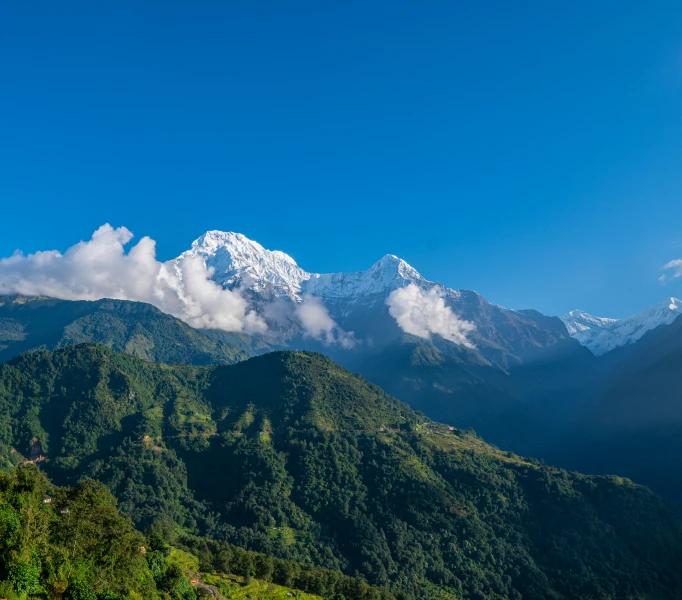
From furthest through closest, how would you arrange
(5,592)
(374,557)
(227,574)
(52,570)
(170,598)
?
(374,557) → (227,574) → (170,598) → (52,570) → (5,592)

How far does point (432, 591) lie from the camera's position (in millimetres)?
181250

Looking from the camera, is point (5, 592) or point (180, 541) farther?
point (180, 541)

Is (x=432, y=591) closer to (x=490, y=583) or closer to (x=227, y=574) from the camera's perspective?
(x=490, y=583)

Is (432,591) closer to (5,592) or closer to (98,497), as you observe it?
(98,497)

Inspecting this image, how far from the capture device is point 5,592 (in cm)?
5297

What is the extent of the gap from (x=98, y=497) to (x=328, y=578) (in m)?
91.1

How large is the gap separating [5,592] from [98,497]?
2259 centimetres

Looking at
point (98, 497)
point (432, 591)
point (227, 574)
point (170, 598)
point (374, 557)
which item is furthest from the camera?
point (374, 557)

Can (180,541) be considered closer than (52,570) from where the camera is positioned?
No

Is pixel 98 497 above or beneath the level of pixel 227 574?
above

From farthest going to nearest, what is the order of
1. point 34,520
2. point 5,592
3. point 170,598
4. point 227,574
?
1. point 227,574
2. point 170,598
3. point 34,520
4. point 5,592

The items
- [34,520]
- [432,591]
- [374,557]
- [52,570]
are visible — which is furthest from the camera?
[374,557]

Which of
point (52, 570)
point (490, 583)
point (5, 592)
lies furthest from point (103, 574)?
point (490, 583)

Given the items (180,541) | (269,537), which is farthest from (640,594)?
(180,541)
